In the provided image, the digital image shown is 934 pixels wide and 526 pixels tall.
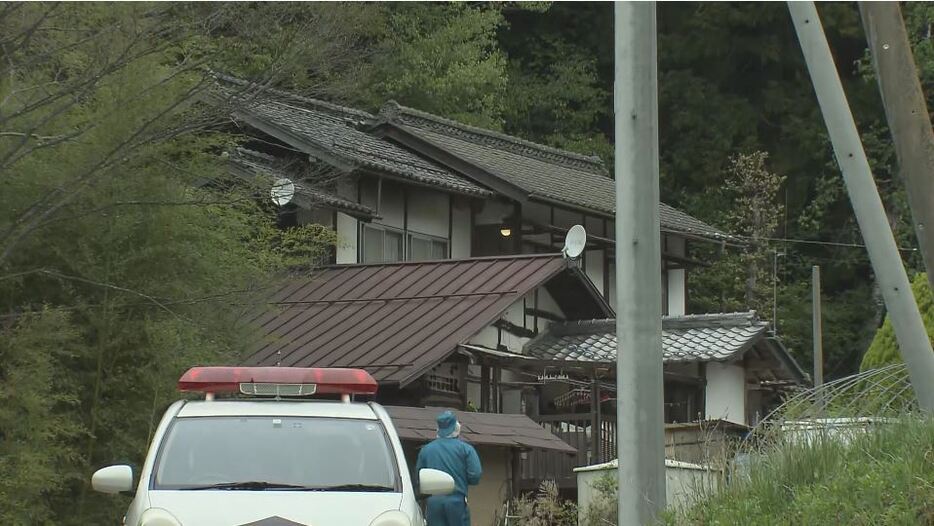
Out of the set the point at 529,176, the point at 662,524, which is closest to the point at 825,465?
the point at 662,524

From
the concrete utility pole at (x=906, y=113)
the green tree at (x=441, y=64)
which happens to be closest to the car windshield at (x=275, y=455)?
the concrete utility pole at (x=906, y=113)

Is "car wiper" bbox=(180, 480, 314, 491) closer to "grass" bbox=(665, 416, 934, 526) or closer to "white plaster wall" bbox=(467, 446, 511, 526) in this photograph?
"grass" bbox=(665, 416, 934, 526)

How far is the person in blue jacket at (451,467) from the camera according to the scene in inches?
494

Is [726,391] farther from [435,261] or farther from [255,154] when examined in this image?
[255,154]

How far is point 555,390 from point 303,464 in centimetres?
1516

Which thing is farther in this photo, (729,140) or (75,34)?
(729,140)

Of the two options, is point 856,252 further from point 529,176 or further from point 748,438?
Answer: point 748,438

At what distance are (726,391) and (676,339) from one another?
1955 millimetres

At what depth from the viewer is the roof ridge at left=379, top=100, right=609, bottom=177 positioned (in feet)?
101

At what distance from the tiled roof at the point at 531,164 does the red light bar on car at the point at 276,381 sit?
59.2 feet

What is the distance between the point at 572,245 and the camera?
23.0 metres

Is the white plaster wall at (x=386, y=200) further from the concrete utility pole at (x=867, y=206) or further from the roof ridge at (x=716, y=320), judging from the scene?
the concrete utility pole at (x=867, y=206)

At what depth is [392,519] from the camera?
29.2ft

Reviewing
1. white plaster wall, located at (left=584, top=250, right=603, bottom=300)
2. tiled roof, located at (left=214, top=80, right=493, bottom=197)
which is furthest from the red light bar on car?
white plaster wall, located at (left=584, top=250, right=603, bottom=300)
